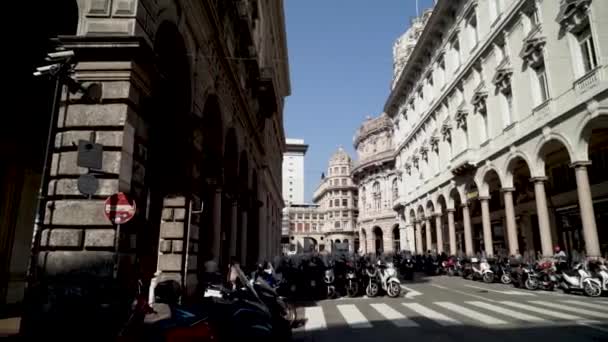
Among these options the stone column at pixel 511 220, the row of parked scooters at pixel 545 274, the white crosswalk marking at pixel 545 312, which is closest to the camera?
the white crosswalk marking at pixel 545 312

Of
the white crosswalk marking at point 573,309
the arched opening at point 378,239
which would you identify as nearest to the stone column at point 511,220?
the white crosswalk marking at point 573,309

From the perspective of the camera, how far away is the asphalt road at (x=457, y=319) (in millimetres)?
6762

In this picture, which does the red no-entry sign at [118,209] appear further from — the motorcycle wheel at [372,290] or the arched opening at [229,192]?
the motorcycle wheel at [372,290]

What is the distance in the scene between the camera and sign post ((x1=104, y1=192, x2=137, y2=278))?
590cm

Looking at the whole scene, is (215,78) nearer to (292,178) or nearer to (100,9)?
(100,9)

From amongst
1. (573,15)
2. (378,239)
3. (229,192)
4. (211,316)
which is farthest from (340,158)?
(211,316)

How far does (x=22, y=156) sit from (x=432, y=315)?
11578mm

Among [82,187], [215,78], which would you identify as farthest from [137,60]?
[215,78]

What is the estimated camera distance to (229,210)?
1599cm

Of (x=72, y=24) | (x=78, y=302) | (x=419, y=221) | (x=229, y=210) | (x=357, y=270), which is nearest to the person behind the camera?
(x=78, y=302)

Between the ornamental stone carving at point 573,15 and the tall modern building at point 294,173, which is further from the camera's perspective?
the tall modern building at point 294,173

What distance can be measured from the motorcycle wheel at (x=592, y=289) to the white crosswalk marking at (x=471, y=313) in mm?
5045

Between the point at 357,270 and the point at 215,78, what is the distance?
8.38 m

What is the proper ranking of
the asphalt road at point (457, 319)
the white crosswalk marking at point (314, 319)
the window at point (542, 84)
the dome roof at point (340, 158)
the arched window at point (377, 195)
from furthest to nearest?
1. the dome roof at point (340, 158)
2. the arched window at point (377, 195)
3. the window at point (542, 84)
4. the white crosswalk marking at point (314, 319)
5. the asphalt road at point (457, 319)
